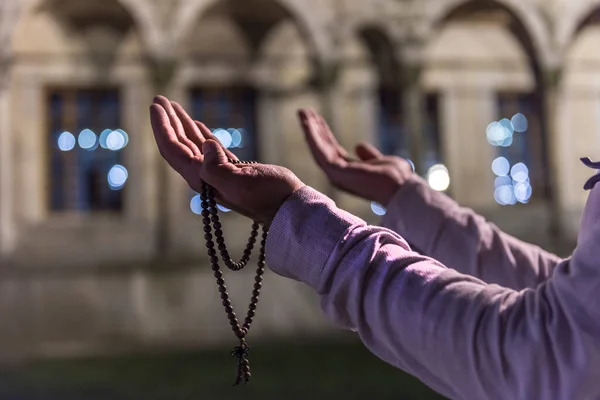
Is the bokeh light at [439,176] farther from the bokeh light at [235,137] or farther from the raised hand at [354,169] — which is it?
the raised hand at [354,169]

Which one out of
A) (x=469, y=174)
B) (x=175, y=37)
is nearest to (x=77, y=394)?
(x=175, y=37)

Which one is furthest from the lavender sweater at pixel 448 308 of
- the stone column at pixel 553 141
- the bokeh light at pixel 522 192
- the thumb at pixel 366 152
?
the bokeh light at pixel 522 192

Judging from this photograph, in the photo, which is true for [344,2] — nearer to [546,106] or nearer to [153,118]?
[546,106]

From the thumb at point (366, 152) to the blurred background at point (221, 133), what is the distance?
5004mm

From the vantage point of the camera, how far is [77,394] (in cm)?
585

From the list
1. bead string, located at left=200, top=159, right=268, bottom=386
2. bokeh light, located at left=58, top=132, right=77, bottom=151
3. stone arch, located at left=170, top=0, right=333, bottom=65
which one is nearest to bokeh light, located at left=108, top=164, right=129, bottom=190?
bokeh light, located at left=58, top=132, right=77, bottom=151

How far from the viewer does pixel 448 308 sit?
0.99 metres

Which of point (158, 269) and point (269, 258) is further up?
point (269, 258)

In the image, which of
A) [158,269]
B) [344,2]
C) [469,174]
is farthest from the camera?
[469,174]

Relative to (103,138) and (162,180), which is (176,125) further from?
(103,138)

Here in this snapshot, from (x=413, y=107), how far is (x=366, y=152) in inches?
303

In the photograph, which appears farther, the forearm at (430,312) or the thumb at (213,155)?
the thumb at (213,155)

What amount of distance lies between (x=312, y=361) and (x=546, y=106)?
550 centimetres

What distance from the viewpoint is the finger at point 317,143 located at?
189 centimetres
